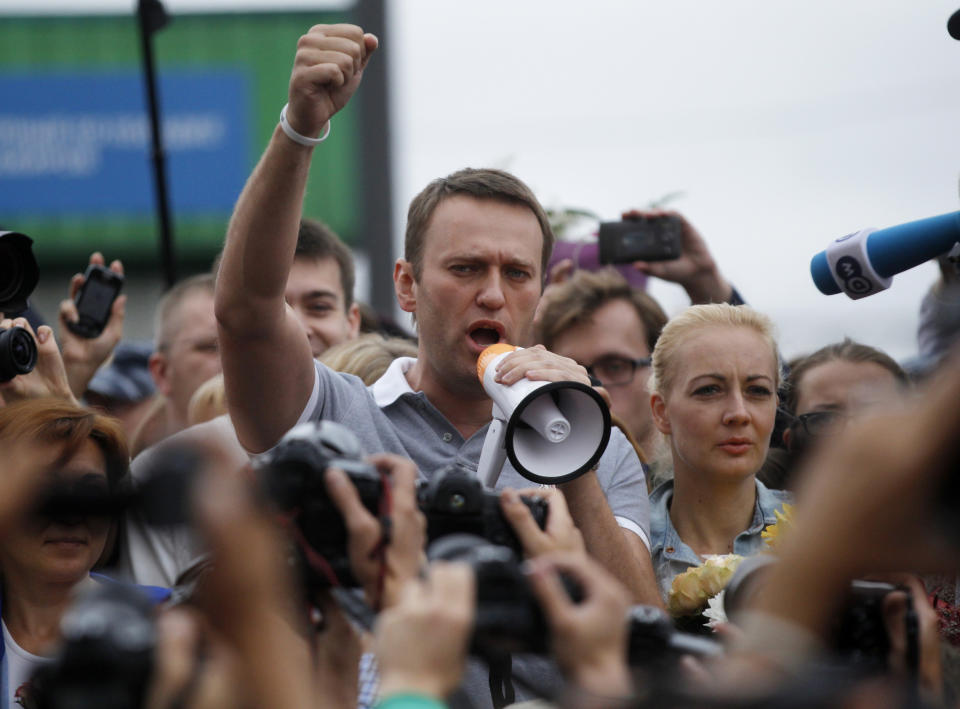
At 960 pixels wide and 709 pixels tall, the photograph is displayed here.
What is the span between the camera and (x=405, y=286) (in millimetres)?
3822

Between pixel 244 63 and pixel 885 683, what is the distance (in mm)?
15845

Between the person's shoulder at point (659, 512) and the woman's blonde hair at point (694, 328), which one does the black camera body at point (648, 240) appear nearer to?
the woman's blonde hair at point (694, 328)

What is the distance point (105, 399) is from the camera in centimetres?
560

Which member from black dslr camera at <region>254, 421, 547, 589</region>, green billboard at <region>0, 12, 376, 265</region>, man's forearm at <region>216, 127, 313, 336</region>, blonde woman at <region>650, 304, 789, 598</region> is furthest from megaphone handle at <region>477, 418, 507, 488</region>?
green billboard at <region>0, 12, 376, 265</region>

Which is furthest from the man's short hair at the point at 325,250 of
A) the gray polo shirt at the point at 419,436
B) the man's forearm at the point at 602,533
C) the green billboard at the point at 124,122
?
the green billboard at the point at 124,122

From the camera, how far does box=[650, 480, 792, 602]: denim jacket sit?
11.9 feet

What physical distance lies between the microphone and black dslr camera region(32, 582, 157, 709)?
67.7 inches

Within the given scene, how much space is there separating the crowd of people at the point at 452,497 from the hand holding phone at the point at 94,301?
48 millimetres

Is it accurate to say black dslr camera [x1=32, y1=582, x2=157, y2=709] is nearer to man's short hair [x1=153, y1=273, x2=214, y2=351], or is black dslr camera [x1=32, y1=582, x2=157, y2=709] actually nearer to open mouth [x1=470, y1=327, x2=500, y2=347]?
open mouth [x1=470, y1=327, x2=500, y2=347]

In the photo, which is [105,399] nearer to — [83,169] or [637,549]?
[637,549]

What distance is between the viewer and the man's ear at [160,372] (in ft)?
17.3

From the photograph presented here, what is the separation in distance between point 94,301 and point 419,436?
1.90 meters

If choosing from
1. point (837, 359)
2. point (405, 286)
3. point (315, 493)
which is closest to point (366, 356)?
point (405, 286)

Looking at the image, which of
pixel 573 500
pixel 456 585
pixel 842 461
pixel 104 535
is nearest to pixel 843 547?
pixel 842 461
